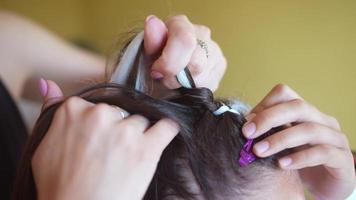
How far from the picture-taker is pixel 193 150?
0.45 m

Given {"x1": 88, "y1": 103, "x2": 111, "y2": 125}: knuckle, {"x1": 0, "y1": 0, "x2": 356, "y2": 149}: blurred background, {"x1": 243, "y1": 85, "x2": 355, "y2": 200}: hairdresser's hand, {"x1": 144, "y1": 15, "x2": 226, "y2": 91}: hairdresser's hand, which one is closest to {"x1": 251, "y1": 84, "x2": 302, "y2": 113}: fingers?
{"x1": 243, "y1": 85, "x2": 355, "y2": 200}: hairdresser's hand

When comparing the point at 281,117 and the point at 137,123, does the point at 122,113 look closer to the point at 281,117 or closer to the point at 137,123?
the point at 137,123

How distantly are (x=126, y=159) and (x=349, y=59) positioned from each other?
0.86 metres

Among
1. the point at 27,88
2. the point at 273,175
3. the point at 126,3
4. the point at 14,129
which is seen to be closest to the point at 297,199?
the point at 273,175

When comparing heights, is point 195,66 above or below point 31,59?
above

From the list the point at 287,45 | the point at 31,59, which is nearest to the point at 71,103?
the point at 31,59

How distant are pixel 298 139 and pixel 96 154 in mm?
239

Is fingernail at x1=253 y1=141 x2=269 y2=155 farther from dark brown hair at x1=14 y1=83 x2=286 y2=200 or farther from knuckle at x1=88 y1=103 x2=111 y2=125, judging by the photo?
knuckle at x1=88 y1=103 x2=111 y2=125

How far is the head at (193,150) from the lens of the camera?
0.45 metres

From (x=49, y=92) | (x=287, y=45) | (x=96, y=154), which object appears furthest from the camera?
(x=287, y=45)

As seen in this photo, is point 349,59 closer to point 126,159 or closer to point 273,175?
point 273,175

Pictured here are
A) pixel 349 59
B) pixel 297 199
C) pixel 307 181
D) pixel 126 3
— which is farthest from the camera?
pixel 126 3

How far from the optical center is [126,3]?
5.48 ft

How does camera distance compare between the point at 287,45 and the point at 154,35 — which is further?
the point at 287,45
